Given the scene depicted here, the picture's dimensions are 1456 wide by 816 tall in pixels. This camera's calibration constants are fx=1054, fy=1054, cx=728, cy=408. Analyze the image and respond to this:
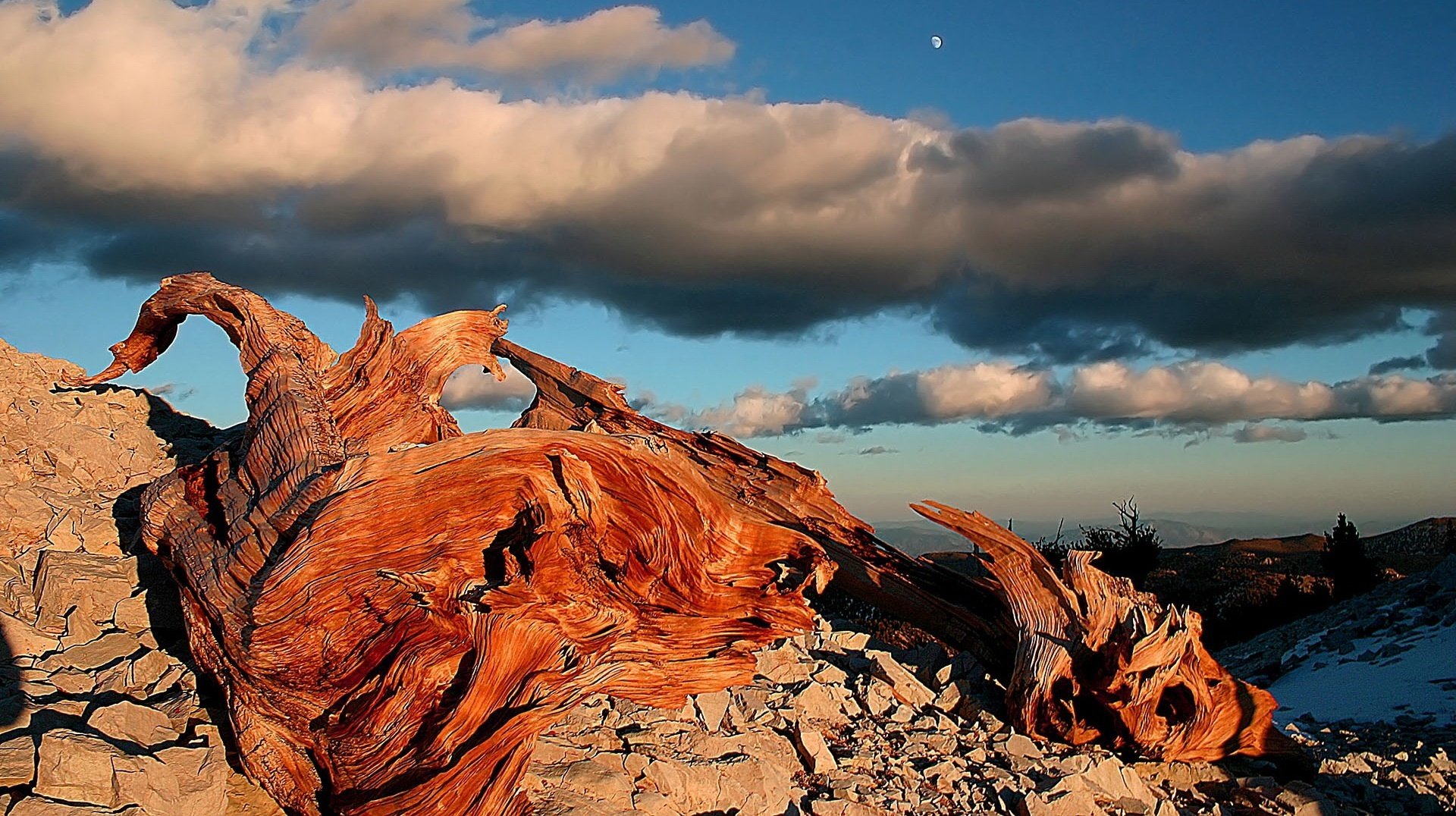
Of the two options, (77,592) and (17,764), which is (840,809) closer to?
(17,764)

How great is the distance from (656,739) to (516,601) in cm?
113

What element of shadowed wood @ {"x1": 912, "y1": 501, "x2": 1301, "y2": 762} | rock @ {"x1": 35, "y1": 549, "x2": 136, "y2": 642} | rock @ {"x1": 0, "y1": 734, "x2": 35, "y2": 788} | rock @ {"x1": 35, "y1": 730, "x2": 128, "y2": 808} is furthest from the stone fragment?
rock @ {"x1": 35, "y1": 549, "x2": 136, "y2": 642}

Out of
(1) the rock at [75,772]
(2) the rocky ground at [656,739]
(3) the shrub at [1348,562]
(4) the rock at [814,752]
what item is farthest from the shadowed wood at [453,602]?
(3) the shrub at [1348,562]

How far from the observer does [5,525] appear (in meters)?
7.52

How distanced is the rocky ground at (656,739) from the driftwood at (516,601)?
279 mm

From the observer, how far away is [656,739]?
19.3 ft

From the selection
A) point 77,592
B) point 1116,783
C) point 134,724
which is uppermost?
point 77,592

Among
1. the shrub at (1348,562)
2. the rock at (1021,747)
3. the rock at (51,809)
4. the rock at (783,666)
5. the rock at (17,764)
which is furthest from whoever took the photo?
the shrub at (1348,562)

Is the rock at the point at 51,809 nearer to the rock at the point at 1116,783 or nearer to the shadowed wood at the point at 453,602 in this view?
the shadowed wood at the point at 453,602

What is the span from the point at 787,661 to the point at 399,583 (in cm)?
291

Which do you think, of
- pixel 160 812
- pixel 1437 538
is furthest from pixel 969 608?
pixel 1437 538

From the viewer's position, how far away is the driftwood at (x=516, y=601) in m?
5.60

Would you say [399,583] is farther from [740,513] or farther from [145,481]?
[145,481]

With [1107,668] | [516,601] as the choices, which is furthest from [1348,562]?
[516,601]
